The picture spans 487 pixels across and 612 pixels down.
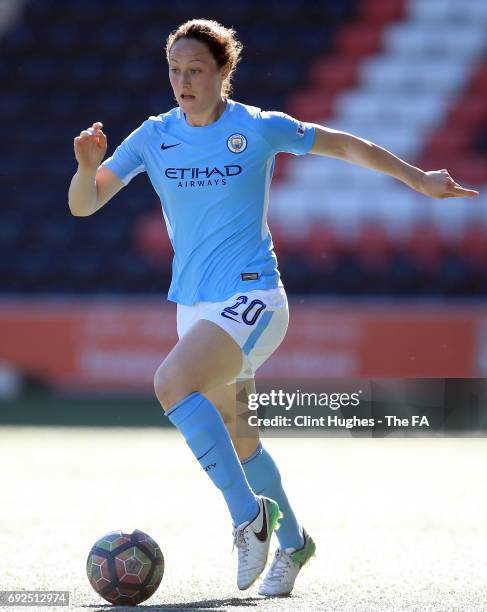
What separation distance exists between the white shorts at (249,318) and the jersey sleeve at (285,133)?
1.79ft

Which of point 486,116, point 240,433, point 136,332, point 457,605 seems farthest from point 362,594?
point 486,116

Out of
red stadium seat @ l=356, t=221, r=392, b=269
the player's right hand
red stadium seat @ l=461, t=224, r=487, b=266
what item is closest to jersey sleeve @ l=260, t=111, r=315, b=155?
the player's right hand

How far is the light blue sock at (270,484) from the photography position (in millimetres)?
4648

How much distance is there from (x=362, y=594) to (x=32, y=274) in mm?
11400

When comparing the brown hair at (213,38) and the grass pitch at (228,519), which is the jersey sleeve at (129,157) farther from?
the grass pitch at (228,519)

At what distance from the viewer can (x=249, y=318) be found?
438 centimetres

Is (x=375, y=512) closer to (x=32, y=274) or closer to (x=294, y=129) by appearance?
(x=294, y=129)

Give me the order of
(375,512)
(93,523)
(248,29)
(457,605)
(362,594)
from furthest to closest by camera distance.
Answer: (248,29) < (375,512) < (93,523) < (362,594) < (457,605)

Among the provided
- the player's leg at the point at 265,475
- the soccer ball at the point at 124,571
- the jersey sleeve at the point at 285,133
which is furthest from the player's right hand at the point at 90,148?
the soccer ball at the point at 124,571

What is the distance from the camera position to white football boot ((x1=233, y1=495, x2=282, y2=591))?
410 cm

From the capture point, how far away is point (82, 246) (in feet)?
50.6

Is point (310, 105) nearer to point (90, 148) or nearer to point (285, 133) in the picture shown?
point (285, 133)

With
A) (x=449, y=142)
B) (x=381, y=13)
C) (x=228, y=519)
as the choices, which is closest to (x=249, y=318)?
(x=228, y=519)

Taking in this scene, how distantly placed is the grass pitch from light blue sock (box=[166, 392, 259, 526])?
13.3 inches
